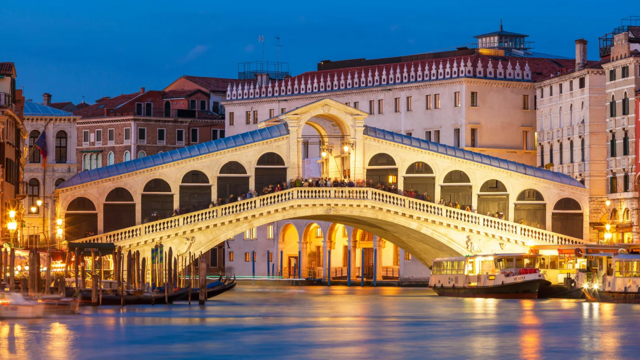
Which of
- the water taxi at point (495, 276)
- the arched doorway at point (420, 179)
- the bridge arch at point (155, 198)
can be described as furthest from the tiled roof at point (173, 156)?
the water taxi at point (495, 276)

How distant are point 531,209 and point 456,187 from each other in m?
3.63

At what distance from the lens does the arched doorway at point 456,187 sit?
231ft

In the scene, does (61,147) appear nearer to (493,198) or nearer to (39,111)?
(39,111)

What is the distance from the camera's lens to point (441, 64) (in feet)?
282

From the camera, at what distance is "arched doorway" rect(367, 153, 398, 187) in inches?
2737

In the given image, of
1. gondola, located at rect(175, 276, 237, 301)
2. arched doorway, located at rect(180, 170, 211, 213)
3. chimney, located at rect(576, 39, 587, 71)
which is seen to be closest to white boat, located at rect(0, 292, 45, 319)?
gondola, located at rect(175, 276, 237, 301)

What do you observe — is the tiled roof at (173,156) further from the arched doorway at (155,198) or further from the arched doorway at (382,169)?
the arched doorway at (382,169)

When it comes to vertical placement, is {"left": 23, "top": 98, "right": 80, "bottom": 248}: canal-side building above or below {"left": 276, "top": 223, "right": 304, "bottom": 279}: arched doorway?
above

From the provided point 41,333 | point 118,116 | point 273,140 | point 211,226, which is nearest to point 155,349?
point 41,333

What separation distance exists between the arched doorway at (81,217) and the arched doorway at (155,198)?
7.34ft

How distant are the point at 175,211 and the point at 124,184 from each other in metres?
2.55

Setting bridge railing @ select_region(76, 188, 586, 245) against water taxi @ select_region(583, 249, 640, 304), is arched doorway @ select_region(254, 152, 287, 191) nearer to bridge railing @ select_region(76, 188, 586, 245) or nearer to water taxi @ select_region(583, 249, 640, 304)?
bridge railing @ select_region(76, 188, 586, 245)

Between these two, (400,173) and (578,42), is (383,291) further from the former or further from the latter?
(578,42)

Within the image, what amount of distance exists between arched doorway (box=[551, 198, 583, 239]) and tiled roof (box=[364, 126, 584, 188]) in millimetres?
953
